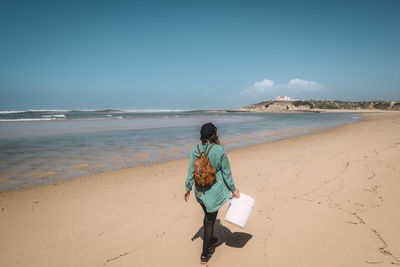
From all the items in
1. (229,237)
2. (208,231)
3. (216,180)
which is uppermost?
(216,180)

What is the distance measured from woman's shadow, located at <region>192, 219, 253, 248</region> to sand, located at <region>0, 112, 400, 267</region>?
16 millimetres

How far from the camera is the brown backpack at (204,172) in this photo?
2.74m

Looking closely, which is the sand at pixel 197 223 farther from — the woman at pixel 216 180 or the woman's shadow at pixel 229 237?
the woman at pixel 216 180

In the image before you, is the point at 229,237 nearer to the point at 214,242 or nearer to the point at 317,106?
the point at 214,242

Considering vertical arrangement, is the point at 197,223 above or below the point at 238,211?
below

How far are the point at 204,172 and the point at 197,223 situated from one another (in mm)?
1690

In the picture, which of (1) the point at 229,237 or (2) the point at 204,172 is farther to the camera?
(1) the point at 229,237

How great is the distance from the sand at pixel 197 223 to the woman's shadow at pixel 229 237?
0.02 meters

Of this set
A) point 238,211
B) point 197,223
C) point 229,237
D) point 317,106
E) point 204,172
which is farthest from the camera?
point 317,106

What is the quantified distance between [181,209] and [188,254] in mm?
1355

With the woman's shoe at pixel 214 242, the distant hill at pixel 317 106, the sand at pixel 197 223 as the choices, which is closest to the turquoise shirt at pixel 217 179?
the woman's shoe at pixel 214 242

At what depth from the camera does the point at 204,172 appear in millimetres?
2740

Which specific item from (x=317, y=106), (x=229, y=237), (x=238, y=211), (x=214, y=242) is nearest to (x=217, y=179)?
(x=238, y=211)

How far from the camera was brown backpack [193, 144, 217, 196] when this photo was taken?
2.74 meters
